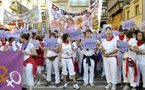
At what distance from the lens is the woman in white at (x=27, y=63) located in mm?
9765

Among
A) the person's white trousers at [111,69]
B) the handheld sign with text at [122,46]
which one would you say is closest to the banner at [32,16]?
the person's white trousers at [111,69]

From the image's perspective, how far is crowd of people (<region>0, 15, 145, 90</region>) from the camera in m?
10.9

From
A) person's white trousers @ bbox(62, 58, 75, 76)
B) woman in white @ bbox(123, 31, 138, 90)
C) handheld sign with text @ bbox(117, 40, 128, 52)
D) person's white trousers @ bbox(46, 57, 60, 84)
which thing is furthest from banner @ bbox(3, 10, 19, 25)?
woman in white @ bbox(123, 31, 138, 90)

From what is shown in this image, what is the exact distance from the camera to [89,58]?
12219 millimetres

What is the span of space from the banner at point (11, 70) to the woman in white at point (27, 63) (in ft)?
2.20

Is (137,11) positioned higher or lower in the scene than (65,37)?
higher

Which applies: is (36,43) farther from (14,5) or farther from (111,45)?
(14,5)

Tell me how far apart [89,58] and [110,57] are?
0.96 m

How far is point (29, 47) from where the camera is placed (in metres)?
10.0

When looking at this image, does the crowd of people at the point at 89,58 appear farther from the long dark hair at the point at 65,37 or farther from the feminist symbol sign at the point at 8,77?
the feminist symbol sign at the point at 8,77

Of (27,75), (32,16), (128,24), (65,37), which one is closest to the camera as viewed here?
(27,75)

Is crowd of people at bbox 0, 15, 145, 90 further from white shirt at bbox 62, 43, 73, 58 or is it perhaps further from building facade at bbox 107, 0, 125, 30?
building facade at bbox 107, 0, 125, 30

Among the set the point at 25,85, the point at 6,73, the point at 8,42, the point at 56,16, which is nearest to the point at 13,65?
the point at 6,73

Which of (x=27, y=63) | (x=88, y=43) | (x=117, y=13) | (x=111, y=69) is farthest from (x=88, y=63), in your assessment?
(x=117, y=13)
